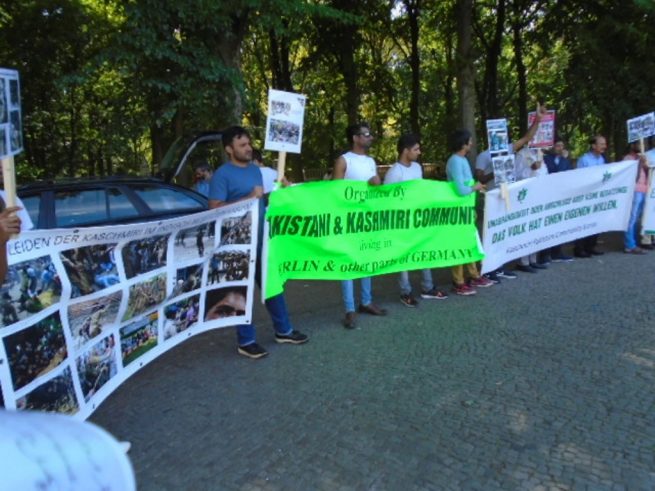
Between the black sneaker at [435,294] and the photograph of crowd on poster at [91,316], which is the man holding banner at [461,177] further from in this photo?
the photograph of crowd on poster at [91,316]

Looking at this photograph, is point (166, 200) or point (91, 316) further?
point (166, 200)

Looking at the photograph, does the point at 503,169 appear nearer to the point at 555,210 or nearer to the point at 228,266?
the point at 555,210

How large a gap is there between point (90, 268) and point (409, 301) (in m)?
3.81

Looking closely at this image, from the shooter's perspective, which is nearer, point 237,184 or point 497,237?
point 237,184

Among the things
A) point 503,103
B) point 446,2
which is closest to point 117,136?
point 446,2

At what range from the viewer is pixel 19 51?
15.2 m

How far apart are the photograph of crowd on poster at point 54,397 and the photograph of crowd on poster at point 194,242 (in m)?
1.29

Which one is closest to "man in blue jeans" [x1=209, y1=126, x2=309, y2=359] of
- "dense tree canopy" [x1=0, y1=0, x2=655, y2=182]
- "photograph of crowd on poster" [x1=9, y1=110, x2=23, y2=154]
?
"photograph of crowd on poster" [x1=9, y1=110, x2=23, y2=154]

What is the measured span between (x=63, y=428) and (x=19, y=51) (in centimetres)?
1665

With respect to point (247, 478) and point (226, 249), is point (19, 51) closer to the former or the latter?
point (226, 249)

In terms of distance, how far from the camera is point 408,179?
6.46m

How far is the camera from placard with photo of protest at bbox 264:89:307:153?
537cm

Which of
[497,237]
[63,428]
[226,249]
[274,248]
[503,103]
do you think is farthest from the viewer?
[503,103]

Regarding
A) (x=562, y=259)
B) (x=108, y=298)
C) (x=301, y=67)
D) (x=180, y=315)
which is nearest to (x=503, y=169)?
(x=562, y=259)
